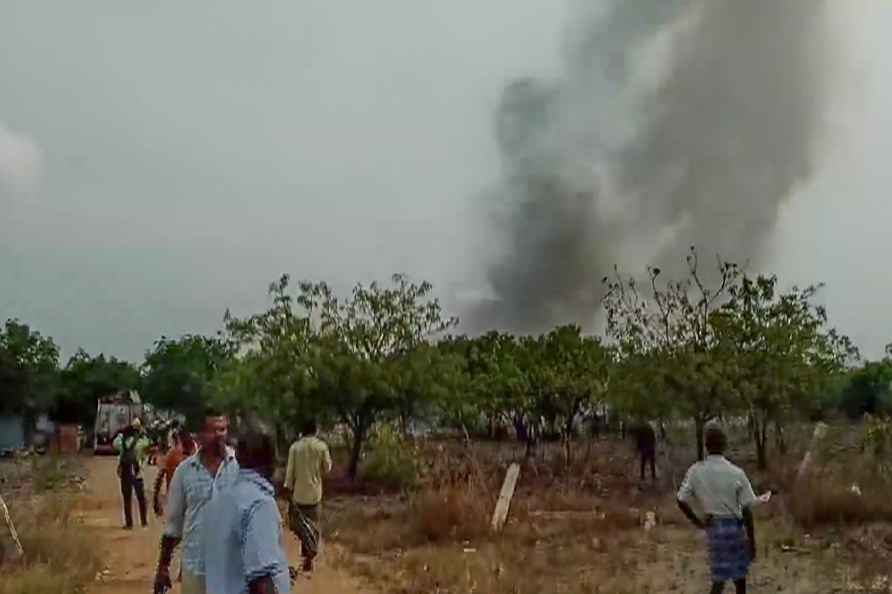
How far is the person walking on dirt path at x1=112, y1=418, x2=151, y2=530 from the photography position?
16078mm

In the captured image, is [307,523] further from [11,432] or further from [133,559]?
[11,432]

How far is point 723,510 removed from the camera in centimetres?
857

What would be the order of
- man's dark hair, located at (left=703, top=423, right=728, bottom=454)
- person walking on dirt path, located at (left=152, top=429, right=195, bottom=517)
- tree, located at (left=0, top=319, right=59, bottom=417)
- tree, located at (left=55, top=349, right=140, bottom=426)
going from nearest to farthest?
man's dark hair, located at (left=703, top=423, right=728, bottom=454) < person walking on dirt path, located at (left=152, top=429, right=195, bottom=517) < tree, located at (left=0, top=319, right=59, bottom=417) < tree, located at (left=55, top=349, right=140, bottom=426)

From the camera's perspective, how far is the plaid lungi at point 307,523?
38.8 ft

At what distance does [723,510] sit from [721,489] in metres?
0.15

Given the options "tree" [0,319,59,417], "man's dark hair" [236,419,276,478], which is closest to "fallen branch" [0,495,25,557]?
"man's dark hair" [236,419,276,478]

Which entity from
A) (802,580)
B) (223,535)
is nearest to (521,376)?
(802,580)

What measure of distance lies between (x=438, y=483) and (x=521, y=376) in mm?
16155

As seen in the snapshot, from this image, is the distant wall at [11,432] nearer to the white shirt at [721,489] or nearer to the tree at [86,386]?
the tree at [86,386]

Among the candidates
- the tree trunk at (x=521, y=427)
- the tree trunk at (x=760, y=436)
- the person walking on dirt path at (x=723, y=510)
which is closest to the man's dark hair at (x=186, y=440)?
the person walking on dirt path at (x=723, y=510)

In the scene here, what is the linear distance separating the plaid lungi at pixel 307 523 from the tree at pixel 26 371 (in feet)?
154

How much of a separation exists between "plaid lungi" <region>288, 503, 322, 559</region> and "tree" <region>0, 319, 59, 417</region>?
47028 millimetres

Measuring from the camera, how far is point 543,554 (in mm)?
13719

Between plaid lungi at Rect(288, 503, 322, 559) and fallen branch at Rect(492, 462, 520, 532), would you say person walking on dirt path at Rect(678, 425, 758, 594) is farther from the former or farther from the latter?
fallen branch at Rect(492, 462, 520, 532)
